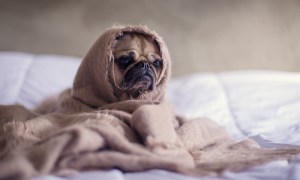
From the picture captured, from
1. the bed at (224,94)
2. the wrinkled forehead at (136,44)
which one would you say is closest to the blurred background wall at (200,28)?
the bed at (224,94)

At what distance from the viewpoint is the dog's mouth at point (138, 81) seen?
1136 mm

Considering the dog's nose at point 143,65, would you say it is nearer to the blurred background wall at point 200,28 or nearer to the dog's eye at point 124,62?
the dog's eye at point 124,62

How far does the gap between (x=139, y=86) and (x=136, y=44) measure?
15 centimetres

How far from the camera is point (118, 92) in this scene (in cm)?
117

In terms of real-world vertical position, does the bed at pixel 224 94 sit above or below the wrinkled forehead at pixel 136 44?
below

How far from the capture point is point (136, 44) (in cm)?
120

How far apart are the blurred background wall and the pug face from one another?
1.00 meters

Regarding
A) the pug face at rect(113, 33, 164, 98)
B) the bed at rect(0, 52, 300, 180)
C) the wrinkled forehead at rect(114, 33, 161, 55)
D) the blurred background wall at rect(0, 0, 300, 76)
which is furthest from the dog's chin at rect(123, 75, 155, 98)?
the blurred background wall at rect(0, 0, 300, 76)

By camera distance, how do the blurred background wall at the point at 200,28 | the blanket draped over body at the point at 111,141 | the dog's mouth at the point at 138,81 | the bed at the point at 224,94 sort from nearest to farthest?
1. the blanket draped over body at the point at 111,141
2. the dog's mouth at the point at 138,81
3. the bed at the point at 224,94
4. the blurred background wall at the point at 200,28

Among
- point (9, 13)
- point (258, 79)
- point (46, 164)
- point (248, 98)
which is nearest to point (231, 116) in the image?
point (248, 98)

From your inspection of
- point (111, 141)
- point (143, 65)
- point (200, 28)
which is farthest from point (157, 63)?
point (200, 28)

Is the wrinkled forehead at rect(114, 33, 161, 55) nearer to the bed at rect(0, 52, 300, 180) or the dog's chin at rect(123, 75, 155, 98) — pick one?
the dog's chin at rect(123, 75, 155, 98)

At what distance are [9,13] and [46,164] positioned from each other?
1577 mm

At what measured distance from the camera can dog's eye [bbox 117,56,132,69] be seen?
1.18 meters
